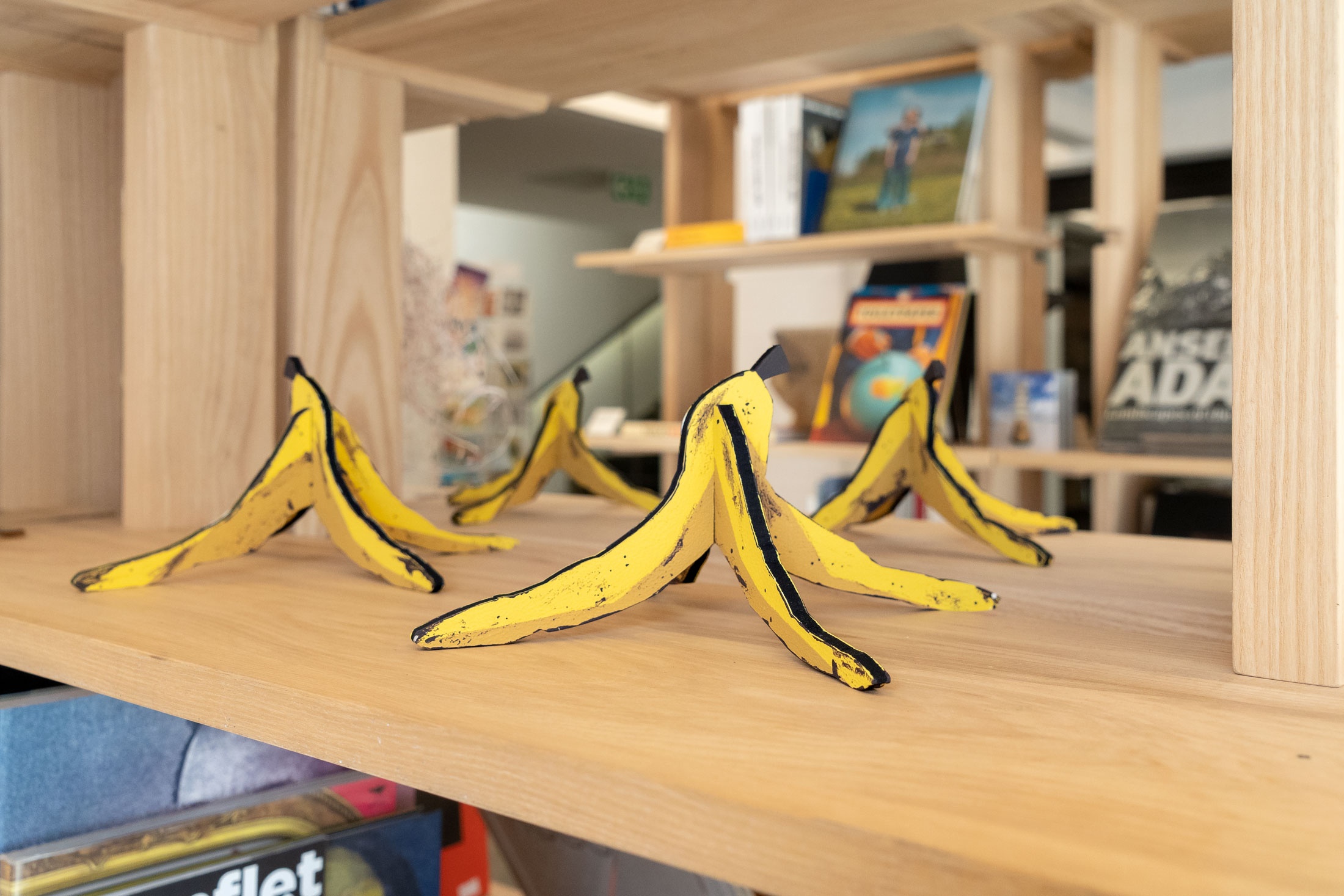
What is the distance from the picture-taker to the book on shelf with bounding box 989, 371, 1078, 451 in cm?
235

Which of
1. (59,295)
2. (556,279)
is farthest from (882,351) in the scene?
(556,279)

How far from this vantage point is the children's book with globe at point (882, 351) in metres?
2.56

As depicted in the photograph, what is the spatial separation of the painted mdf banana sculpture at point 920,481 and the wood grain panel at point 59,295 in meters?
0.79

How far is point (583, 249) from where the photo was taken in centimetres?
582

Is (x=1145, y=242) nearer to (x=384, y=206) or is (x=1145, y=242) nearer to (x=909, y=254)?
(x=909, y=254)

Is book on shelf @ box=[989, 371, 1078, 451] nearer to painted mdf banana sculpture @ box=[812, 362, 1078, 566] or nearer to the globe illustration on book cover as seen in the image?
the globe illustration on book cover

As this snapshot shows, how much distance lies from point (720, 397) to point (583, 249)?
17.5 ft

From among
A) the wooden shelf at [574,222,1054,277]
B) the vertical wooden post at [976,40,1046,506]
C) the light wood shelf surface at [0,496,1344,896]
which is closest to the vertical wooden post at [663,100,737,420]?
the wooden shelf at [574,222,1054,277]

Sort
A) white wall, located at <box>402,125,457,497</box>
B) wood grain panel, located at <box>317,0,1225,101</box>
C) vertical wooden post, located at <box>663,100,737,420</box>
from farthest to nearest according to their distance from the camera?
white wall, located at <box>402,125,457,497</box> → vertical wooden post, located at <box>663,100,737,420</box> → wood grain panel, located at <box>317,0,1225,101</box>

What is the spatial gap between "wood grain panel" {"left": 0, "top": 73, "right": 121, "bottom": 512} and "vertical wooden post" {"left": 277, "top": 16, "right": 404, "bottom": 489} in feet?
0.78

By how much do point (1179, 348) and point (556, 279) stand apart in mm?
3878

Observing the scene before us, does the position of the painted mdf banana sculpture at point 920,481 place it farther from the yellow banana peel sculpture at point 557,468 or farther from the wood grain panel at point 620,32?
the wood grain panel at point 620,32

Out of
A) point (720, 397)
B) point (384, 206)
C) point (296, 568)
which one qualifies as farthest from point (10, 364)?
point (720, 397)

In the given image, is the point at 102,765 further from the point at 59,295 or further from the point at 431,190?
the point at 431,190
